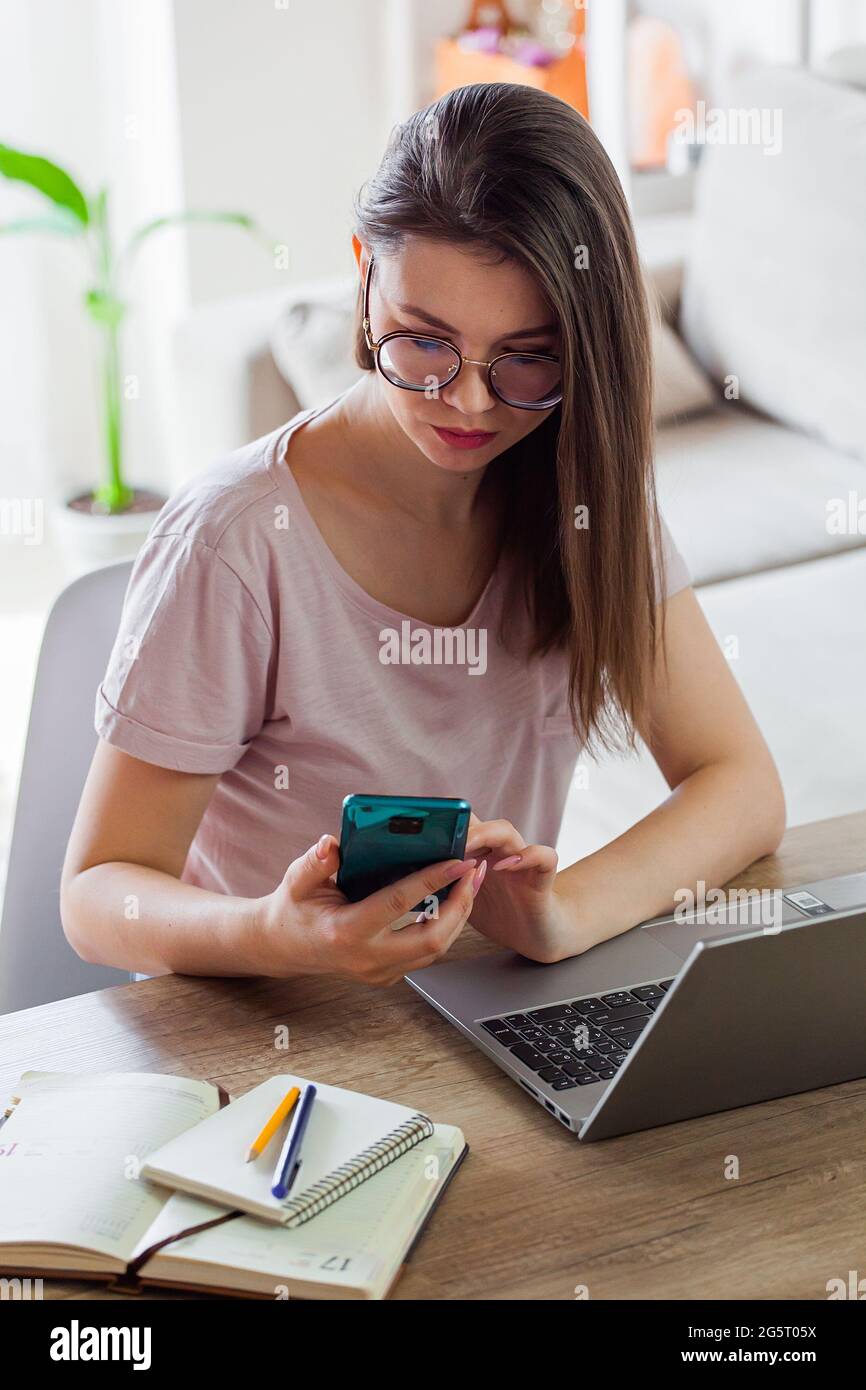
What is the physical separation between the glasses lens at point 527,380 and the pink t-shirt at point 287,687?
0.19 metres

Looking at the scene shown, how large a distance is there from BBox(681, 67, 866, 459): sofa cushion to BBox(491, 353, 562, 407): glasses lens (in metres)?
1.70

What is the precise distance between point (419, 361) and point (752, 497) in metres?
1.59

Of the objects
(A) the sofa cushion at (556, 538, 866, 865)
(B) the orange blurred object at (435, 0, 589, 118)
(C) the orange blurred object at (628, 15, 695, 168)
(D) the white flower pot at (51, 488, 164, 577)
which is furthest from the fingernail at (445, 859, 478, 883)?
(C) the orange blurred object at (628, 15, 695, 168)

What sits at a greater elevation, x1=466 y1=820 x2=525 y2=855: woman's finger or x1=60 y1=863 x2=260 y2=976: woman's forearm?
x1=466 y1=820 x2=525 y2=855: woman's finger

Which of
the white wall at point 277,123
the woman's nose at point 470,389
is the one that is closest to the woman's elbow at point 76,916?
the woman's nose at point 470,389

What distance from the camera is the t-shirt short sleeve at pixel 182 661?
3.37 feet

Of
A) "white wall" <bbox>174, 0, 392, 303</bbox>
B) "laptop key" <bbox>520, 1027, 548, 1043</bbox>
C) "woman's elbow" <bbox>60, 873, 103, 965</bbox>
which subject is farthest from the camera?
"white wall" <bbox>174, 0, 392, 303</bbox>

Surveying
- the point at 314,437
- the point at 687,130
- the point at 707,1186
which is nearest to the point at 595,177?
the point at 314,437

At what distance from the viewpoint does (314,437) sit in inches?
45.2

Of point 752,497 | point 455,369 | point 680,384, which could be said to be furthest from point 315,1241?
point 680,384

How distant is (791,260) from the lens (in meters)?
2.63

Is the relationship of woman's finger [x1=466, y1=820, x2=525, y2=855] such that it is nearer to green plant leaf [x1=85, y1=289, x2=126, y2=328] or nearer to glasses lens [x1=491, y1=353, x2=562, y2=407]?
glasses lens [x1=491, y1=353, x2=562, y2=407]

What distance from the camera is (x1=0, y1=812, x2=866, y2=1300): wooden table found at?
72 centimetres
